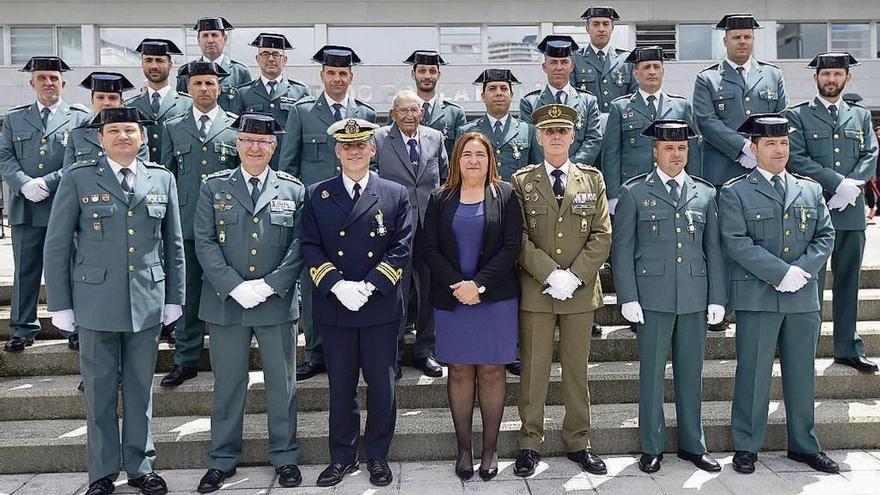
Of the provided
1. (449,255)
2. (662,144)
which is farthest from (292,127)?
(662,144)

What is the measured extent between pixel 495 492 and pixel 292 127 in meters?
2.94

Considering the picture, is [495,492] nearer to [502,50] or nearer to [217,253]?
[217,253]

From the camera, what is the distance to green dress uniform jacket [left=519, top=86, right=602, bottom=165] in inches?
223

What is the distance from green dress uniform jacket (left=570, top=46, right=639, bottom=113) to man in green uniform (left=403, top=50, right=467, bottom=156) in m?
1.43

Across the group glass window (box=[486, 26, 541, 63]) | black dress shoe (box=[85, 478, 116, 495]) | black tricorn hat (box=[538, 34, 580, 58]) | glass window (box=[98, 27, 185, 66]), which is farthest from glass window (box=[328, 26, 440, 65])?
black dress shoe (box=[85, 478, 116, 495])

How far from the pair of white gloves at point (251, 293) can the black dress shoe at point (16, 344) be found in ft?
7.68

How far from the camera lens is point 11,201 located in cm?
548

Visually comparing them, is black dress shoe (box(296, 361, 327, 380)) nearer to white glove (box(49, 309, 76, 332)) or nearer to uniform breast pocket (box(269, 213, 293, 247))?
uniform breast pocket (box(269, 213, 293, 247))

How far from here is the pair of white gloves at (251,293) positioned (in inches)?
160

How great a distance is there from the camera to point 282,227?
14.1ft

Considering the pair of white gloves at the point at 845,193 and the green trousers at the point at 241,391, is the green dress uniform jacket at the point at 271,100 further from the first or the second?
the pair of white gloves at the point at 845,193

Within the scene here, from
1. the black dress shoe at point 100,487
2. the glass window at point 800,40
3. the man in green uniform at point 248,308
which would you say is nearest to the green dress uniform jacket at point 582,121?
the man in green uniform at point 248,308

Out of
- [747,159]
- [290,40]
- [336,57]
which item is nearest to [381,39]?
[290,40]

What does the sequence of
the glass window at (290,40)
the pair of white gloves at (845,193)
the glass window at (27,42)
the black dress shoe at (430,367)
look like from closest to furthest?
the pair of white gloves at (845,193), the black dress shoe at (430,367), the glass window at (290,40), the glass window at (27,42)
